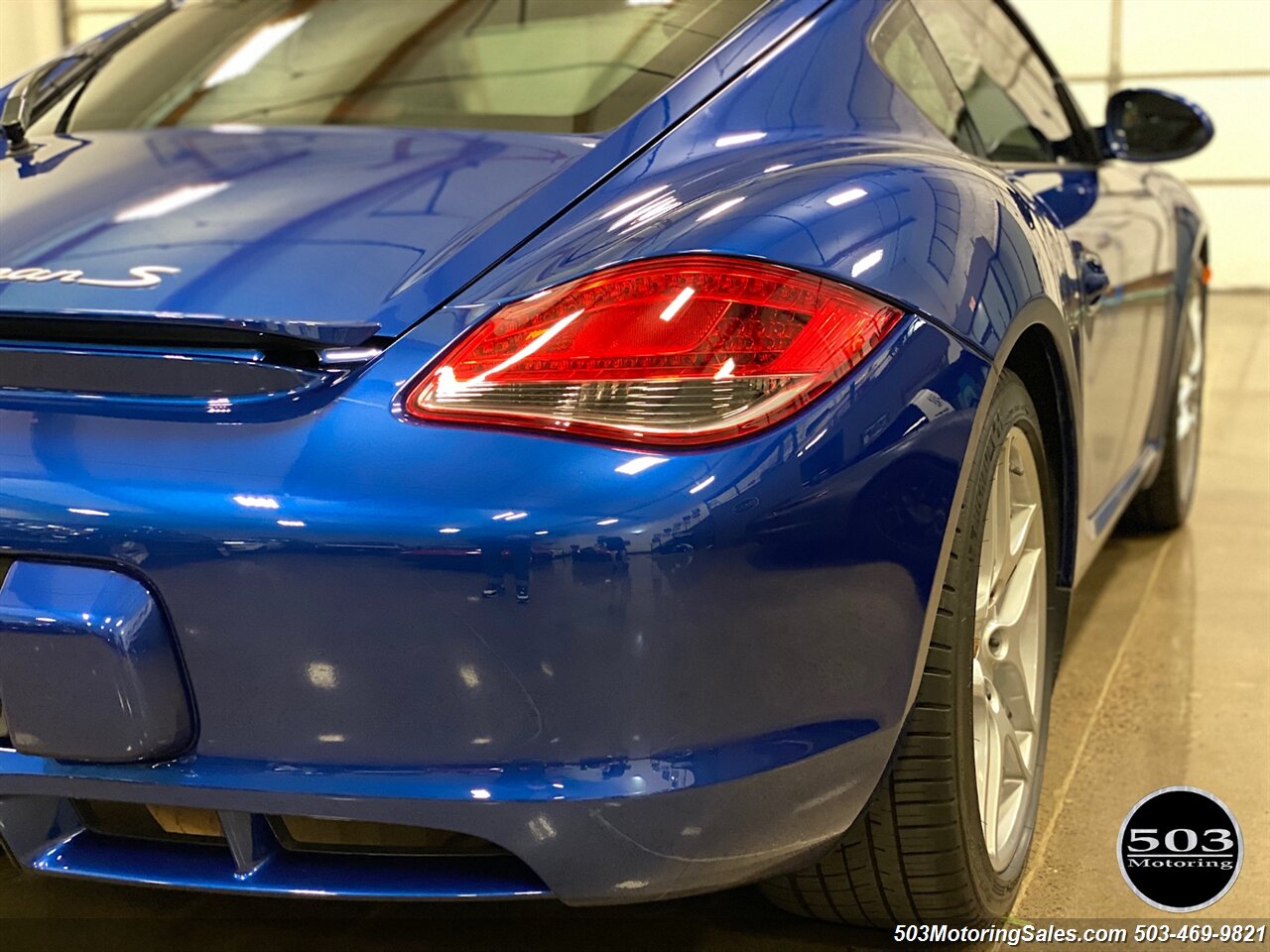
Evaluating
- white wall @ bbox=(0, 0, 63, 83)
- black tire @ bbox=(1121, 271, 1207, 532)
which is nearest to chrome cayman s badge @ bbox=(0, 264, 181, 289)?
black tire @ bbox=(1121, 271, 1207, 532)

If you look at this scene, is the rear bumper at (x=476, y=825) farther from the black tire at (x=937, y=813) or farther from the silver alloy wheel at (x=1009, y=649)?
the silver alloy wheel at (x=1009, y=649)

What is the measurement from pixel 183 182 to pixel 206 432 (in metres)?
0.50

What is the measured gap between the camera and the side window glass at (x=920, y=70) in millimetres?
1973

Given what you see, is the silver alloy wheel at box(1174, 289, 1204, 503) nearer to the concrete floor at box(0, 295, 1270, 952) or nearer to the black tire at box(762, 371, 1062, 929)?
the concrete floor at box(0, 295, 1270, 952)

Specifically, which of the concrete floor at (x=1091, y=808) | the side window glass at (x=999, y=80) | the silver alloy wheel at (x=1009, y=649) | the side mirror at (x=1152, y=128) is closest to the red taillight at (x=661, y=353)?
the silver alloy wheel at (x=1009, y=649)

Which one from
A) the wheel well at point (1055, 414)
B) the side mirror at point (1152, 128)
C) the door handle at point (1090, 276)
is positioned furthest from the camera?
the side mirror at point (1152, 128)

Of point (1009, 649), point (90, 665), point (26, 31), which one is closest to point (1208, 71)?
point (26, 31)

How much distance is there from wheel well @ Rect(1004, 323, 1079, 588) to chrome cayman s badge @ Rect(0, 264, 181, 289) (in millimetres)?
994

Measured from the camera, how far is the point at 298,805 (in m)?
1.35

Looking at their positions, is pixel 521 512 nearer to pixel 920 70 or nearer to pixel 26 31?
pixel 920 70

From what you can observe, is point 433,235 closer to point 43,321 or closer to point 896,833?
point 43,321

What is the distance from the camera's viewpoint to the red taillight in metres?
1.32

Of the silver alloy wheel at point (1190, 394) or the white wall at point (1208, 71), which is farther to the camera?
the white wall at point (1208, 71)

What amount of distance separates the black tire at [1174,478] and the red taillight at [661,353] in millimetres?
2150
